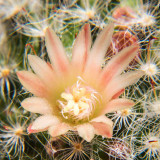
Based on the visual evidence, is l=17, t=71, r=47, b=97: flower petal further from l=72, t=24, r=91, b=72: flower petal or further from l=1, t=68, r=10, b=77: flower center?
l=1, t=68, r=10, b=77: flower center

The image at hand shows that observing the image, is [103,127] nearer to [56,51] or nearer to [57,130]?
[57,130]

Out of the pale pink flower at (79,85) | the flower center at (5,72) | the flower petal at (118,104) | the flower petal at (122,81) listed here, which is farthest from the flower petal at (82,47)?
the flower center at (5,72)

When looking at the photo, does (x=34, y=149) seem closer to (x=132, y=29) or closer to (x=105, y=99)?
(x=105, y=99)

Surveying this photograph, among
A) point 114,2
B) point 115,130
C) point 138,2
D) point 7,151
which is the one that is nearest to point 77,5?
point 114,2

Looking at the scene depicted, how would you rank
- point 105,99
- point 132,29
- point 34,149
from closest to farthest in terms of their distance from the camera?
point 105,99 → point 34,149 → point 132,29

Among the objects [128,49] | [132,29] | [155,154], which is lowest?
[155,154]

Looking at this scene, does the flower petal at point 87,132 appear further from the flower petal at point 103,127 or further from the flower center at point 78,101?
the flower center at point 78,101
